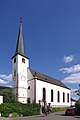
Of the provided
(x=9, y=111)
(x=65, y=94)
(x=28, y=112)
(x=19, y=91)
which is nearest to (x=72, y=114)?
(x=28, y=112)

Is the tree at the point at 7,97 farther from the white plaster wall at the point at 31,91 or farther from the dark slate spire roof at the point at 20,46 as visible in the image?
the dark slate spire roof at the point at 20,46

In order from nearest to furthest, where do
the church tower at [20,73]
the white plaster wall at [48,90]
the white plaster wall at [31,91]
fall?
the church tower at [20,73] < the white plaster wall at [31,91] < the white plaster wall at [48,90]

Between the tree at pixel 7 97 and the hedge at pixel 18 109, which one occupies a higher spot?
the tree at pixel 7 97

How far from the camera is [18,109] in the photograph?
113 ft

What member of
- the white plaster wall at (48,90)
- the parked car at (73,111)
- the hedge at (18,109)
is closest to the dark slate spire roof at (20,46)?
the white plaster wall at (48,90)

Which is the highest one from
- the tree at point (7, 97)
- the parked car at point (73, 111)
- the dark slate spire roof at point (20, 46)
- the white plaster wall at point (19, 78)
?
the dark slate spire roof at point (20, 46)

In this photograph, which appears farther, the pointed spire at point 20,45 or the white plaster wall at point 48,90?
the pointed spire at point 20,45

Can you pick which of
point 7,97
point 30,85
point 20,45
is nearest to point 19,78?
point 30,85

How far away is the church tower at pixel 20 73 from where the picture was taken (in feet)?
147

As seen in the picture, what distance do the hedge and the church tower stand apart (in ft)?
21.2

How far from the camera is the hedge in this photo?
31.8 m

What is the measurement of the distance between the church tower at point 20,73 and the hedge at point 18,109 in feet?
21.2

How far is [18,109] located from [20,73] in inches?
497

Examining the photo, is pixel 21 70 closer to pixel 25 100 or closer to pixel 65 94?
pixel 25 100
